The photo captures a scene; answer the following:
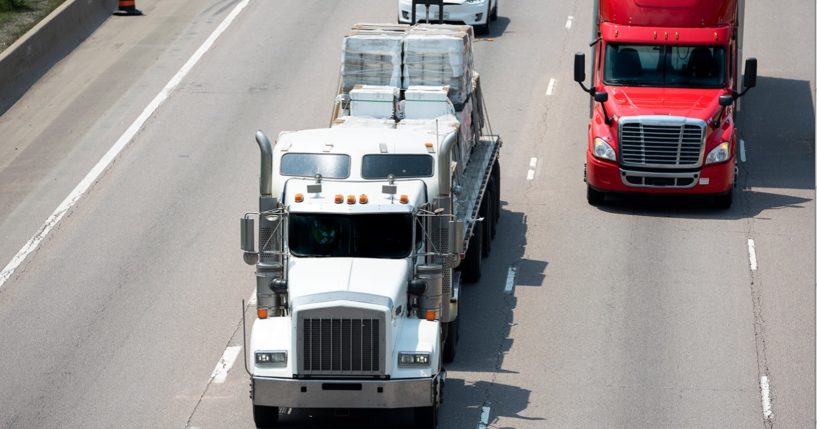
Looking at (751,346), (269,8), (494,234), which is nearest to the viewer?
(751,346)

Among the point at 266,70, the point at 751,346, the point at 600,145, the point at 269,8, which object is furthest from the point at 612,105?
the point at 269,8

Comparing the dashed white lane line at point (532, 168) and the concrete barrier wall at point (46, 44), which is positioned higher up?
the concrete barrier wall at point (46, 44)

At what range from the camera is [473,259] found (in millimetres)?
24188

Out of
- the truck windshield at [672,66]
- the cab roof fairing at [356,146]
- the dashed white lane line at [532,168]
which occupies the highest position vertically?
the cab roof fairing at [356,146]

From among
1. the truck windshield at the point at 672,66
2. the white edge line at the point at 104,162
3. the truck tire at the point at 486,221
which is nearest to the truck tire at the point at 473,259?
the truck tire at the point at 486,221

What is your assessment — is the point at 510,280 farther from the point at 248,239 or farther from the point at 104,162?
the point at 104,162

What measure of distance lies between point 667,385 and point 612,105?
28.3 ft

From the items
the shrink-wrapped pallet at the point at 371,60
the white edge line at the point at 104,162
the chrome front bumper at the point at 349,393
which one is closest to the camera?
the chrome front bumper at the point at 349,393

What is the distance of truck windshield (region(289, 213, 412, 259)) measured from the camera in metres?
19.7

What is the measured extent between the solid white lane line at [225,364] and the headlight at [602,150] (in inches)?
343

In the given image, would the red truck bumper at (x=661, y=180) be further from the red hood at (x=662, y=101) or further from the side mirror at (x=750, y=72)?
the side mirror at (x=750, y=72)

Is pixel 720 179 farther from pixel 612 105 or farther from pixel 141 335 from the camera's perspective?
pixel 141 335

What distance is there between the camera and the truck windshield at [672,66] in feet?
94.3

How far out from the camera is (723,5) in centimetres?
2878
